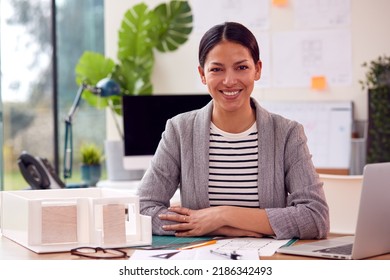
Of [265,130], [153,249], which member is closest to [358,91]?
[265,130]

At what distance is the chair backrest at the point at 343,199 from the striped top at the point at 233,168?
22.3 inches

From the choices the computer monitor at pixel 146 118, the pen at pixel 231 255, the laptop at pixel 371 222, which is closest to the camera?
the laptop at pixel 371 222

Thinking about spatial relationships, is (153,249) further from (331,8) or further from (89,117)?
(89,117)

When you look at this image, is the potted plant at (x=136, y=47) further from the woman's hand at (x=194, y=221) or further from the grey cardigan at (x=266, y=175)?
the woman's hand at (x=194, y=221)

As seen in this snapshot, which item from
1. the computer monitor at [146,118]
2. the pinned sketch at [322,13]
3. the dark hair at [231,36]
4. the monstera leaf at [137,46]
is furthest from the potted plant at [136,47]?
the dark hair at [231,36]

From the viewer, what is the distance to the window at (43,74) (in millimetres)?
4641

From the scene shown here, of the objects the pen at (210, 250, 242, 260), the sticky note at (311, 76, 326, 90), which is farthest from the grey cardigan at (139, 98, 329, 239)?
the sticky note at (311, 76, 326, 90)

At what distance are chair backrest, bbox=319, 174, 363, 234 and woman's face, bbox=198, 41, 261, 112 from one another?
673mm

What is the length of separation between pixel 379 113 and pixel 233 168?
224cm

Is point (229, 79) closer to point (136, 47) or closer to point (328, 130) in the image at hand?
point (328, 130)

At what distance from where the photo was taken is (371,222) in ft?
5.21

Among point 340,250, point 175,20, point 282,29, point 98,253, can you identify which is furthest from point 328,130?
point 98,253
